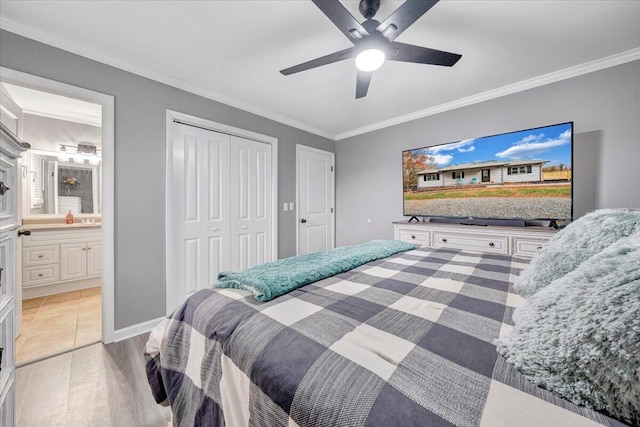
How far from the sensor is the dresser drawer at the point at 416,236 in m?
2.92

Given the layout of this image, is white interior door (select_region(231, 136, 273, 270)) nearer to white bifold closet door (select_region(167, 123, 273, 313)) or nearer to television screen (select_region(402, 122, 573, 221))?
white bifold closet door (select_region(167, 123, 273, 313))

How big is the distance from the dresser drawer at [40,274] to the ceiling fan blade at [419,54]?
14.6ft

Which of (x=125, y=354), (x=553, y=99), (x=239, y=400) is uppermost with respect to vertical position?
(x=553, y=99)

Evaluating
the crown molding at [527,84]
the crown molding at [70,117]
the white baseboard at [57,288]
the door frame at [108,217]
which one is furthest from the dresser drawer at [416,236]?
the crown molding at [70,117]

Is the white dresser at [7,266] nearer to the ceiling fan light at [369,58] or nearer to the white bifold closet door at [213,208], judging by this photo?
the white bifold closet door at [213,208]

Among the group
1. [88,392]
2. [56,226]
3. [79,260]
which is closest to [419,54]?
[88,392]

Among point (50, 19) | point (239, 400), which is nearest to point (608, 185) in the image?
point (239, 400)

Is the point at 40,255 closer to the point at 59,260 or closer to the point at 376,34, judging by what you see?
the point at 59,260

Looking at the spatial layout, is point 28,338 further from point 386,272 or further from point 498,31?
point 498,31

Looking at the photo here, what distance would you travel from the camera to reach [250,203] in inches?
123

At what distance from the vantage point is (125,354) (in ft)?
6.31

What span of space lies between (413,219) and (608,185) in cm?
176

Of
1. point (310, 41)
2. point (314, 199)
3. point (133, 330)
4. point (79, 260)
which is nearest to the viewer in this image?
point (310, 41)

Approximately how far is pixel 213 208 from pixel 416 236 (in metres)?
2.44
